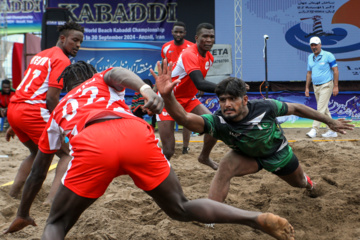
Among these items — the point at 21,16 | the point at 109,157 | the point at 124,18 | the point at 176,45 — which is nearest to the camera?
the point at 109,157

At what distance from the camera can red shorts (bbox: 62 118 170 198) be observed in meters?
2.59

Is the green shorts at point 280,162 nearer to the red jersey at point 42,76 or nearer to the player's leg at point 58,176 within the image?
the player's leg at point 58,176

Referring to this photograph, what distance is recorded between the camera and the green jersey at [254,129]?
381 cm

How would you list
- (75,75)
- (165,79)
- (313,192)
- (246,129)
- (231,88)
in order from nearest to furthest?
1. (165,79)
2. (75,75)
3. (231,88)
4. (246,129)
5. (313,192)

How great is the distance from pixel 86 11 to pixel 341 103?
7.95 metres

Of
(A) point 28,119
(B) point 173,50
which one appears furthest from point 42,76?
(B) point 173,50

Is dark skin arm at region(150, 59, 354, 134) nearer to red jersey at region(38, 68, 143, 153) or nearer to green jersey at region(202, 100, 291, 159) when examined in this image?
green jersey at region(202, 100, 291, 159)

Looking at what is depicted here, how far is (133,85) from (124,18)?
11.0 metres

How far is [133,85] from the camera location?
2.70m

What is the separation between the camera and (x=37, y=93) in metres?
5.04

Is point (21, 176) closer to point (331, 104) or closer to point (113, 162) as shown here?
point (113, 162)

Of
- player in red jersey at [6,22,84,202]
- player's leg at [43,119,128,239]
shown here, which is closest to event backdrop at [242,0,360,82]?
player in red jersey at [6,22,84,202]

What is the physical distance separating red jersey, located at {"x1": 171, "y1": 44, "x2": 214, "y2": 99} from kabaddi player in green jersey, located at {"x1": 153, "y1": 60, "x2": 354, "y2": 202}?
1.86 meters

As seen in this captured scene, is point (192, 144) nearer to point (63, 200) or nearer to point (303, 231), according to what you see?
point (303, 231)
